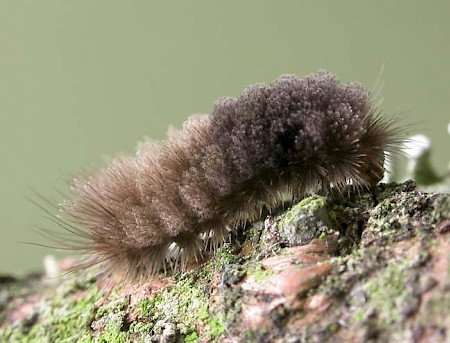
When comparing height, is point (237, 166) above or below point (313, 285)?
above

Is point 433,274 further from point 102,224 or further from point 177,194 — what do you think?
point 102,224

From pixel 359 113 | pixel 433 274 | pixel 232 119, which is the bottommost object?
pixel 433 274

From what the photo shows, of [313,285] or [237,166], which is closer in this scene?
[313,285]

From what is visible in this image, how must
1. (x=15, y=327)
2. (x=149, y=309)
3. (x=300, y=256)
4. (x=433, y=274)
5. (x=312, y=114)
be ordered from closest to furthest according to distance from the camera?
(x=433, y=274) → (x=300, y=256) → (x=312, y=114) → (x=149, y=309) → (x=15, y=327)

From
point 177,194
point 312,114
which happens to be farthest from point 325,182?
point 177,194

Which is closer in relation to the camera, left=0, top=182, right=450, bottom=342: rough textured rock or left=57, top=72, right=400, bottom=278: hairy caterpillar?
left=0, top=182, right=450, bottom=342: rough textured rock
